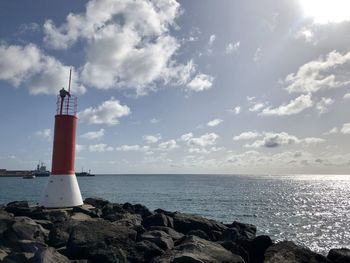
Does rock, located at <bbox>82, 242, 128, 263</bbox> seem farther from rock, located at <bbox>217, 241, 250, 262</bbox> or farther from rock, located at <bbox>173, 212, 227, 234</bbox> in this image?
rock, located at <bbox>173, 212, 227, 234</bbox>

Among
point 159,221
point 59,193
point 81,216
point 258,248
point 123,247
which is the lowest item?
point 258,248

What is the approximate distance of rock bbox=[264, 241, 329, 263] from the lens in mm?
11750

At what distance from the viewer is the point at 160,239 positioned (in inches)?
515

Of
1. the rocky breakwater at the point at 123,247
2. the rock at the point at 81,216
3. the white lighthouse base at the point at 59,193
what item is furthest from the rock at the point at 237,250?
the white lighthouse base at the point at 59,193

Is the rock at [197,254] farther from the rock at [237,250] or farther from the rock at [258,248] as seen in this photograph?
the rock at [258,248]

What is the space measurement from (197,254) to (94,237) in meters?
3.77

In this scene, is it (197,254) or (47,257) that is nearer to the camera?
(47,257)

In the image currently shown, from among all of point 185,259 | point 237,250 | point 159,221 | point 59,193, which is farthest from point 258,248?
point 59,193

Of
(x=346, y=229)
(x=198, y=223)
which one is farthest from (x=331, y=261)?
(x=346, y=229)

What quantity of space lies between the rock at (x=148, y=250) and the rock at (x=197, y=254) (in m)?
0.76

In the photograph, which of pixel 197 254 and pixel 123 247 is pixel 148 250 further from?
pixel 197 254

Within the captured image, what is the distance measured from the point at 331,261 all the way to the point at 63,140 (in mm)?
14424

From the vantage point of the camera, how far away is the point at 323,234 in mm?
26781

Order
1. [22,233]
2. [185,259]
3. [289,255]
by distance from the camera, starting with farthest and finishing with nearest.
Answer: [22,233], [289,255], [185,259]
